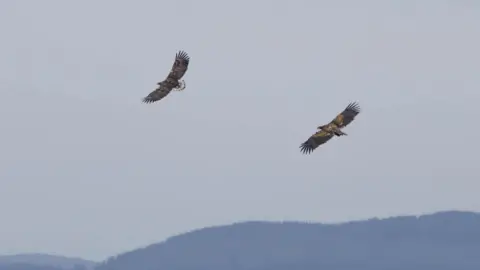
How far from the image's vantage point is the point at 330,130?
8594 centimetres

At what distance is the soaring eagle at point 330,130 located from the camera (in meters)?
85.6

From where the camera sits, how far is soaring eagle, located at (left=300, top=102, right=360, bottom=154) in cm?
8562

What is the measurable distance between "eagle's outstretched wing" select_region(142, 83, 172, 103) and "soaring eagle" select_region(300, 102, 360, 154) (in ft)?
33.8

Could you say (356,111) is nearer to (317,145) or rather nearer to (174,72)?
(317,145)

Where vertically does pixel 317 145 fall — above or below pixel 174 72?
below

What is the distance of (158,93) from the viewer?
90.1 metres

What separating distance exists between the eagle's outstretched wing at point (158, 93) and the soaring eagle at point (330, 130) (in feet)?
33.8

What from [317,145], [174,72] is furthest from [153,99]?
[317,145]

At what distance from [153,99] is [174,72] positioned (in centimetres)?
271

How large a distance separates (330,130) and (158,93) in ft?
42.1

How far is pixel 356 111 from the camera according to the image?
86500mm

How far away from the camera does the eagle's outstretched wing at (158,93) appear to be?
8919cm

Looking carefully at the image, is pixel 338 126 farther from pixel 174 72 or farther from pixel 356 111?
pixel 174 72

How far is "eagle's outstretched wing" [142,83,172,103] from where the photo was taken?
89.2 metres
